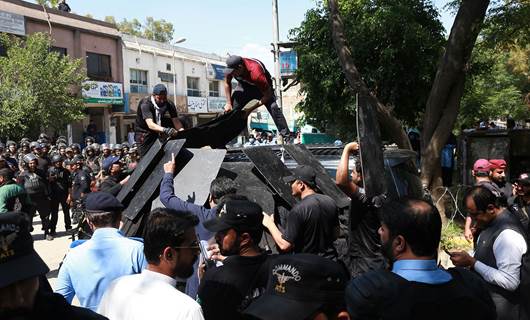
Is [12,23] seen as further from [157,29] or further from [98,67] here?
[157,29]

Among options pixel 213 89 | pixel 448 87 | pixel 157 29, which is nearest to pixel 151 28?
pixel 157 29

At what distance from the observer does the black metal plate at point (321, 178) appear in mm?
5243

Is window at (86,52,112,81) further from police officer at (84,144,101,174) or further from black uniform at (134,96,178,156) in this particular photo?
black uniform at (134,96,178,156)

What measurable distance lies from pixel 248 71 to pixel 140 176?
206 cm

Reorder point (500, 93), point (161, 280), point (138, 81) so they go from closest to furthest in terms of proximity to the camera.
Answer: point (161, 280), point (500, 93), point (138, 81)

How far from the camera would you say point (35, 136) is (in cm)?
2227

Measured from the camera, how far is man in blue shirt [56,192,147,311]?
3062mm

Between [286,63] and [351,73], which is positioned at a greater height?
[286,63]

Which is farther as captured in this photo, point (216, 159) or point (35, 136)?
point (35, 136)

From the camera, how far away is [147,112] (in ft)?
19.9

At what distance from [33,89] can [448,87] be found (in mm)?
17713

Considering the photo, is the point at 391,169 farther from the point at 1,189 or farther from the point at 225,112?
the point at 1,189

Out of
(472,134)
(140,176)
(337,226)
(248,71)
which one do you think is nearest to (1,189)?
(140,176)

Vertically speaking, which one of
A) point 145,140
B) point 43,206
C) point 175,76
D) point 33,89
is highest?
point 175,76
